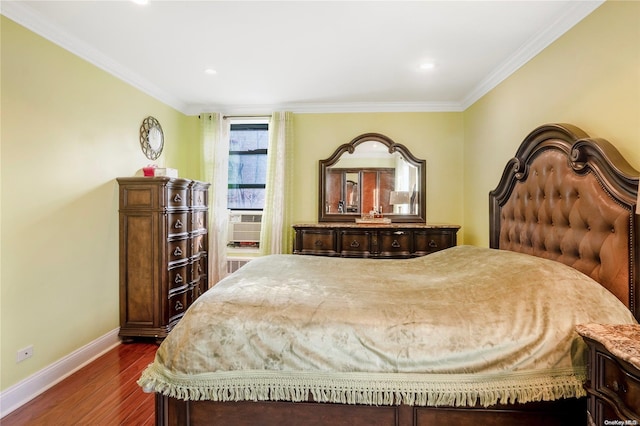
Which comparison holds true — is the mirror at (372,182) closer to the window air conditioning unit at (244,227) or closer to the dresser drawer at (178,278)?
the window air conditioning unit at (244,227)

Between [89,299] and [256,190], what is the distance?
2329mm

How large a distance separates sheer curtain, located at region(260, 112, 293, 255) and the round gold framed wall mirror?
4.29ft

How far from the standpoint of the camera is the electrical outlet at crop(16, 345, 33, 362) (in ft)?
7.22

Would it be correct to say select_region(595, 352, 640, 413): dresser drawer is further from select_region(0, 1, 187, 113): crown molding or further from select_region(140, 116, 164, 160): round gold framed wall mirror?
select_region(140, 116, 164, 160): round gold framed wall mirror

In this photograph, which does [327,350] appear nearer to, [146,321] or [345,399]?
[345,399]

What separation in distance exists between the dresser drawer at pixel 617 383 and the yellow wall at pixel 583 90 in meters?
1.04

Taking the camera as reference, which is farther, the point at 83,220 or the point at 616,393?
the point at 83,220

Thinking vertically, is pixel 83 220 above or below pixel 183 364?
above

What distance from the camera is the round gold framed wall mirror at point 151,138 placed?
356 cm

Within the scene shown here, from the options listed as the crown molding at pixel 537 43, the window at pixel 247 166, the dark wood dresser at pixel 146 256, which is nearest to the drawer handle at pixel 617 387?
the crown molding at pixel 537 43

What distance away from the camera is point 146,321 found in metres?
3.15

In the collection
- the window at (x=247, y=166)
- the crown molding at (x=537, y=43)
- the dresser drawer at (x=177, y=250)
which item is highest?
the crown molding at (x=537, y=43)

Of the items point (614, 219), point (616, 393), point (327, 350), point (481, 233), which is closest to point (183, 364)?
point (327, 350)

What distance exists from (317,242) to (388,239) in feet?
2.68
